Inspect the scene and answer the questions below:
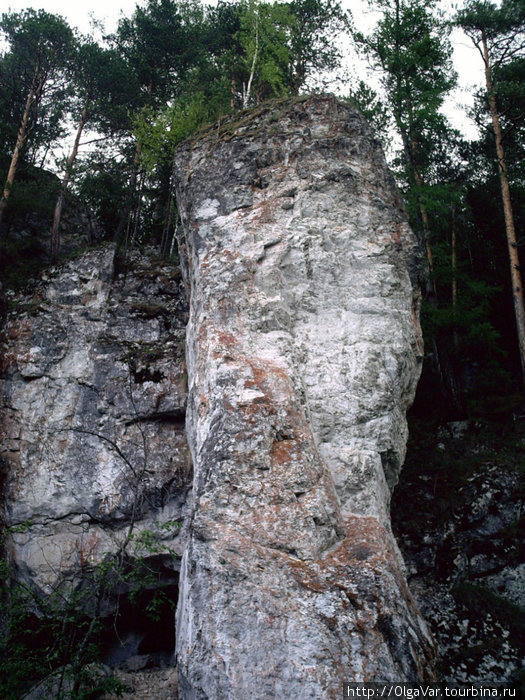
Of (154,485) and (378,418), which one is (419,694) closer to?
(378,418)

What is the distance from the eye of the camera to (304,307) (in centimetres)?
934

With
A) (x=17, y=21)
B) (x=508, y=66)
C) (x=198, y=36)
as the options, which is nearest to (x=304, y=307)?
(x=508, y=66)

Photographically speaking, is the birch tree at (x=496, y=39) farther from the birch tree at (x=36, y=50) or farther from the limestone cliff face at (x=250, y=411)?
the birch tree at (x=36, y=50)

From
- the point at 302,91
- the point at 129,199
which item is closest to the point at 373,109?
the point at 302,91

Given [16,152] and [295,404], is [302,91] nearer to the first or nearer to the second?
Answer: [16,152]

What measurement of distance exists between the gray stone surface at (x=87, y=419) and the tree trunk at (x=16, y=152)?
2.50m

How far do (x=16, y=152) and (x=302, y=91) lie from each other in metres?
9.54

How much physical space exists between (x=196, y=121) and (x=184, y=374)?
869 cm

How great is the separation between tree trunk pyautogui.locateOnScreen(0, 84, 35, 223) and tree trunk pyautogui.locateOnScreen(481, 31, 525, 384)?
12682 millimetres

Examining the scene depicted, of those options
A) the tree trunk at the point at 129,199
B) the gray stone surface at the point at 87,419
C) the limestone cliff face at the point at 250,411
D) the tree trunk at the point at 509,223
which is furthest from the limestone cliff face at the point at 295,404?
the tree trunk at the point at 129,199

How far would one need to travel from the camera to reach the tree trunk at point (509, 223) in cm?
1266

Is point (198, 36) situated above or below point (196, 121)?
above

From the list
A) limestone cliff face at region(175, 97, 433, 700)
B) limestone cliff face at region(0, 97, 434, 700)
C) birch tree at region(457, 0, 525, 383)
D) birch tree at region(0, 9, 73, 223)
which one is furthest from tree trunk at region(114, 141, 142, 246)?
birch tree at region(457, 0, 525, 383)

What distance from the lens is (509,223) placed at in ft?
44.1
